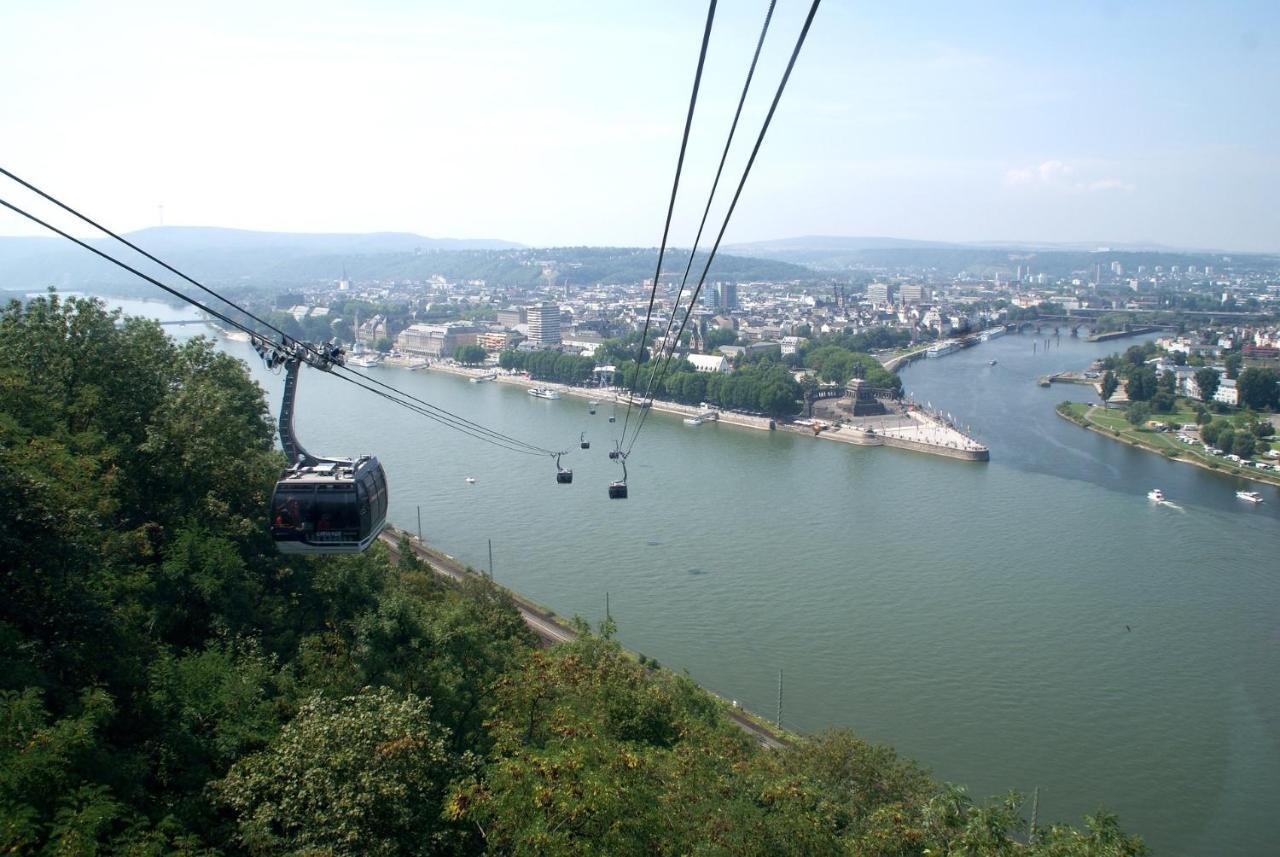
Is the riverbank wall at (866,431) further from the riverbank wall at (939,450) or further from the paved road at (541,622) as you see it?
the paved road at (541,622)

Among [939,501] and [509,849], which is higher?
[509,849]

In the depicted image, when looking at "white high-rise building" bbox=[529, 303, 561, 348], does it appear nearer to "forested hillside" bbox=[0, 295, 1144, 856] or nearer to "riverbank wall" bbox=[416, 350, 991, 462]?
"riverbank wall" bbox=[416, 350, 991, 462]

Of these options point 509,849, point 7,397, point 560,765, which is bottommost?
point 509,849

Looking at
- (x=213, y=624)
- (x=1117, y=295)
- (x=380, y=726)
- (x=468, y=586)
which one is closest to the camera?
(x=380, y=726)

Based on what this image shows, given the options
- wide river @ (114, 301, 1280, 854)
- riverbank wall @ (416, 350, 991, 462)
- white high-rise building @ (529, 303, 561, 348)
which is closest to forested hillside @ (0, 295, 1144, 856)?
wide river @ (114, 301, 1280, 854)

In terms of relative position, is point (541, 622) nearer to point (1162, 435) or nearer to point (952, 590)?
Answer: point (952, 590)

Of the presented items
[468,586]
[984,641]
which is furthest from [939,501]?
[468,586]

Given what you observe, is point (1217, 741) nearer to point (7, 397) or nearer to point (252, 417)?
point (252, 417)
